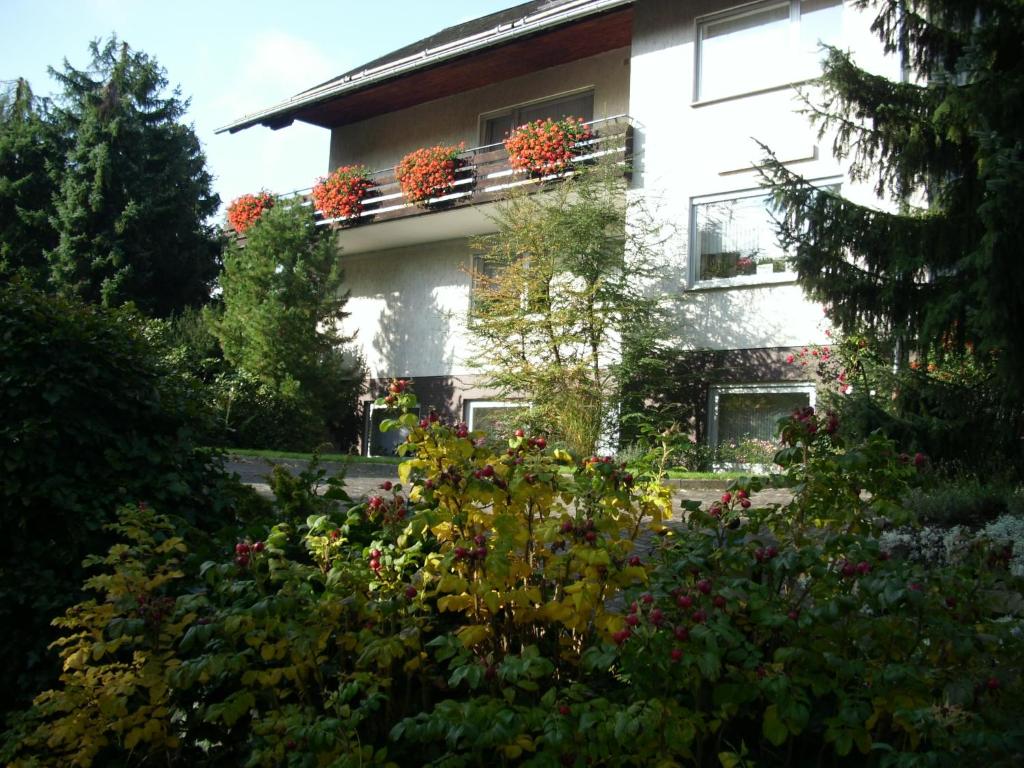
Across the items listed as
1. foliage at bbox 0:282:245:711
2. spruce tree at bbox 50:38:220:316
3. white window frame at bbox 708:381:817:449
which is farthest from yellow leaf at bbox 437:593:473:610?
spruce tree at bbox 50:38:220:316

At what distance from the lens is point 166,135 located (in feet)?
79.5

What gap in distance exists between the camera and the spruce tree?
22.5 metres

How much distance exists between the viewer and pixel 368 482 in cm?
934

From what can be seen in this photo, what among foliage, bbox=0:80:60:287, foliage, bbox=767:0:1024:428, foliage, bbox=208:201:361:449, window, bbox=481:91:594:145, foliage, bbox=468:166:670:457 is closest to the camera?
foliage, bbox=767:0:1024:428

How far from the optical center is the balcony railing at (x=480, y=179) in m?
14.5

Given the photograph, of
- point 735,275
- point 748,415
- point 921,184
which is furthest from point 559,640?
point 735,275

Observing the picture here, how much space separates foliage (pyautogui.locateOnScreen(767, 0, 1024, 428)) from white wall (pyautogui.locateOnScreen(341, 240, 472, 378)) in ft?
32.1

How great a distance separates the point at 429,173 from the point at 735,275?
587 centimetres

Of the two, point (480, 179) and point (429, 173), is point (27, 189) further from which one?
point (480, 179)

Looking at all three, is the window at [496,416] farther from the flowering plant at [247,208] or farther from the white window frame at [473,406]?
the flowering plant at [247,208]

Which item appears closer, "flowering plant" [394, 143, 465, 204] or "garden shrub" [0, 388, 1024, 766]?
"garden shrub" [0, 388, 1024, 766]

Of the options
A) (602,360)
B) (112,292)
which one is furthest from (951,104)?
(112,292)

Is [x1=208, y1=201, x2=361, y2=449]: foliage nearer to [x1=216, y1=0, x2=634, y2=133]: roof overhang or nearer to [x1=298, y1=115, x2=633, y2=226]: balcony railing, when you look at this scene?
[x1=298, y1=115, x2=633, y2=226]: balcony railing

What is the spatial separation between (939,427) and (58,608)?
20.0 feet
